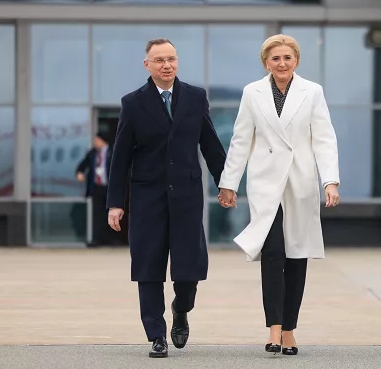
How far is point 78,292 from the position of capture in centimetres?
1337

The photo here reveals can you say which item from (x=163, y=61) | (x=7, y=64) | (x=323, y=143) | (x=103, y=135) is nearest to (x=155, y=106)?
(x=163, y=61)

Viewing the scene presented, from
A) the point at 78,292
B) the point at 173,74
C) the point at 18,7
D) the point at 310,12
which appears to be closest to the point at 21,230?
the point at 18,7

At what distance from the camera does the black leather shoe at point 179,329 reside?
8.55m

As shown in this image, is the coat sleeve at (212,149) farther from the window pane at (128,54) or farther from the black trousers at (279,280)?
the window pane at (128,54)

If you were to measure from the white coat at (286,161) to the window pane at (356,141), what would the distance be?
12.8 m

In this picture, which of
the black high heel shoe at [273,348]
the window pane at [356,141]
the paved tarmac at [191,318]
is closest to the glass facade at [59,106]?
the paved tarmac at [191,318]

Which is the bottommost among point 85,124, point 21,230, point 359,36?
point 21,230

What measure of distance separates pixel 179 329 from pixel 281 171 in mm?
1114

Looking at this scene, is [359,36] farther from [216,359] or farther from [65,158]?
[216,359]

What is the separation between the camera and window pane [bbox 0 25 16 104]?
21.0 metres

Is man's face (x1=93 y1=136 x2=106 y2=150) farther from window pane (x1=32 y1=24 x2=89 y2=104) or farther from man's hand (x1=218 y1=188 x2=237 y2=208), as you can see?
man's hand (x1=218 y1=188 x2=237 y2=208)

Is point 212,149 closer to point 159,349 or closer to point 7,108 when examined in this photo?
point 159,349

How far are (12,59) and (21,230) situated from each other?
242 cm

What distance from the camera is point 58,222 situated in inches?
832
